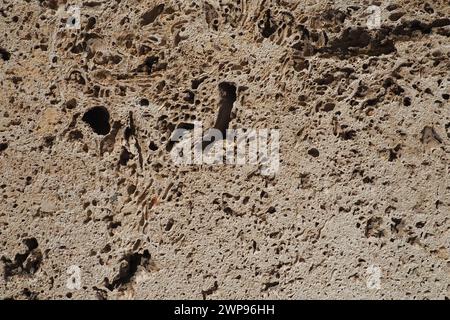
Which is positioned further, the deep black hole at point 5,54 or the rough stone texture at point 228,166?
the deep black hole at point 5,54

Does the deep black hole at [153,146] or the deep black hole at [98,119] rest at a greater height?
the deep black hole at [98,119]

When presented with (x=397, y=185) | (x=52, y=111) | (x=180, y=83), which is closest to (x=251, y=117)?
(x=180, y=83)

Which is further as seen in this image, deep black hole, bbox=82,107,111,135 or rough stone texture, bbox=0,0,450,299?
deep black hole, bbox=82,107,111,135

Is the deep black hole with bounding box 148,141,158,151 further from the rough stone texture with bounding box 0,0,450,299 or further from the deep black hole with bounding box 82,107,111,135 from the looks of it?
the deep black hole with bounding box 82,107,111,135

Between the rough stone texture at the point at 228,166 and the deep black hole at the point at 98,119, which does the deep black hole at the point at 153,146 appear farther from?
the deep black hole at the point at 98,119

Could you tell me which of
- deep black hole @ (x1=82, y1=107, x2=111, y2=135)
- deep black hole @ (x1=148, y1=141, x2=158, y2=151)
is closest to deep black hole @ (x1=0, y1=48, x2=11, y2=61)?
deep black hole @ (x1=82, y1=107, x2=111, y2=135)

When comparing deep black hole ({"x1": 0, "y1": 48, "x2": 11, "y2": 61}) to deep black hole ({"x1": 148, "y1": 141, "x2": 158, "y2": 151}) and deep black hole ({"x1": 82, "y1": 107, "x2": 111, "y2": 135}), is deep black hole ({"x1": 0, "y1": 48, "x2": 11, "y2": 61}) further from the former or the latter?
deep black hole ({"x1": 148, "y1": 141, "x2": 158, "y2": 151})

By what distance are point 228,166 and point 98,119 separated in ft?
1.13

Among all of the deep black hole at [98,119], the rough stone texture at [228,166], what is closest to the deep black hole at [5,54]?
the rough stone texture at [228,166]

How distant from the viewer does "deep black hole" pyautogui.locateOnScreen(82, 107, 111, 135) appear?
5.74 ft

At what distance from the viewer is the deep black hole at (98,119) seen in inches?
68.9

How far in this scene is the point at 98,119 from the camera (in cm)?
176

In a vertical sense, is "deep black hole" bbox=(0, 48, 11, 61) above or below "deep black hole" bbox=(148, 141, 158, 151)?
above

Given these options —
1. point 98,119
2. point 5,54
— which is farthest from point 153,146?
point 5,54
